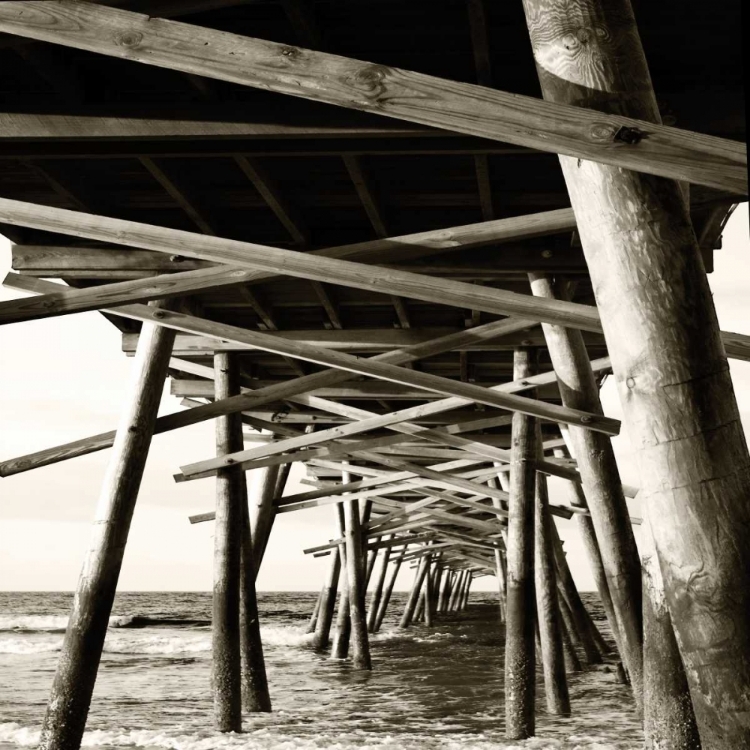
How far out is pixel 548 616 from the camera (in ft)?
28.0

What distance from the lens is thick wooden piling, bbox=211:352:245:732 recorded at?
22.9ft

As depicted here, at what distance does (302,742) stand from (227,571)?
140 cm

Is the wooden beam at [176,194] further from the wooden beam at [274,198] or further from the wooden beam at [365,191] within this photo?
the wooden beam at [365,191]

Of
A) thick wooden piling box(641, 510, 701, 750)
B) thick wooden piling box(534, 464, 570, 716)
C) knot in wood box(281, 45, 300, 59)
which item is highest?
knot in wood box(281, 45, 300, 59)

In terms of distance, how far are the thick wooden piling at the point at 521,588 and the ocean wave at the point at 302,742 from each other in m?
0.24

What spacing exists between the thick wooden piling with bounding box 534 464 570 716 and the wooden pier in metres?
0.03

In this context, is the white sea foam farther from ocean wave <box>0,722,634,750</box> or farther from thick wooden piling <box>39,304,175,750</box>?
thick wooden piling <box>39,304,175,750</box>

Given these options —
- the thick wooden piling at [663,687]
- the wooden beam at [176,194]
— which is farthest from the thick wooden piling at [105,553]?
the thick wooden piling at [663,687]

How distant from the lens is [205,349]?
7.71 meters

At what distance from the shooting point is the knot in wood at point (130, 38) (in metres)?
2.57

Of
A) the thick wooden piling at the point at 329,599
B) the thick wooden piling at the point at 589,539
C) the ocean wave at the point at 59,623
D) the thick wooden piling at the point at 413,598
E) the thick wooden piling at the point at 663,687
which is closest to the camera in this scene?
the thick wooden piling at the point at 663,687

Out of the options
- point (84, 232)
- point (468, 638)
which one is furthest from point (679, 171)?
point (468, 638)

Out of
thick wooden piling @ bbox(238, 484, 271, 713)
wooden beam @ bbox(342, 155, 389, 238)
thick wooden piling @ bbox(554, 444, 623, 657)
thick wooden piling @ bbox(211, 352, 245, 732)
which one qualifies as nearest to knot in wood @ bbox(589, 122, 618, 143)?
wooden beam @ bbox(342, 155, 389, 238)

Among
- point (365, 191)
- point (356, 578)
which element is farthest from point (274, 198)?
point (356, 578)
